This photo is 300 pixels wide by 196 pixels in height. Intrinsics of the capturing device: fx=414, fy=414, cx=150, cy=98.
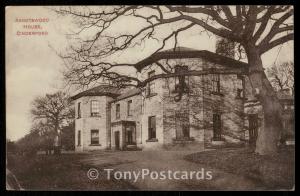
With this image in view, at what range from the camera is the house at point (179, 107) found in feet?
19.5

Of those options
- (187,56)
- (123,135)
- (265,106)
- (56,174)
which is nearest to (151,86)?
(187,56)

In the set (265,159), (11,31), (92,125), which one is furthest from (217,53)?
(11,31)

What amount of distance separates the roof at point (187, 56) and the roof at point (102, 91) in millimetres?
485

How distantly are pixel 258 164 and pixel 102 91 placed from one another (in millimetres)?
2476

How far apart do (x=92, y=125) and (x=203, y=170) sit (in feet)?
5.72

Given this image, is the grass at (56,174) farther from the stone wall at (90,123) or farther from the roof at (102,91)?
the roof at (102,91)

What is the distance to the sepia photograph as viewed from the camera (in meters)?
5.82

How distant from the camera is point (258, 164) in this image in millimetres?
5789

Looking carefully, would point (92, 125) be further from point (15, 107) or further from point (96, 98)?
point (15, 107)

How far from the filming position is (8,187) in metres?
5.87

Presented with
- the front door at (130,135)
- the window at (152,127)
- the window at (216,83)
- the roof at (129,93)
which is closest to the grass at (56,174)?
the front door at (130,135)

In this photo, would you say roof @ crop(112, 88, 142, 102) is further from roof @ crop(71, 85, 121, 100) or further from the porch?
the porch

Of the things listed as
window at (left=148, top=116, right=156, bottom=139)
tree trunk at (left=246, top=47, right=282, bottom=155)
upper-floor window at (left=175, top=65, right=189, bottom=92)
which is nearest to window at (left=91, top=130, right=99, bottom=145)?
window at (left=148, top=116, right=156, bottom=139)

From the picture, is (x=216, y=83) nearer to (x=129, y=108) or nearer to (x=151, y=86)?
(x=151, y=86)
